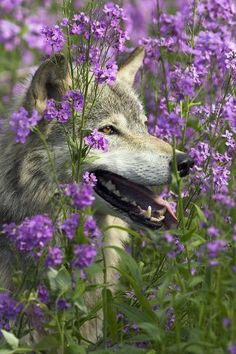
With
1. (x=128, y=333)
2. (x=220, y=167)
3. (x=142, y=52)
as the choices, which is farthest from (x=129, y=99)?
(x=128, y=333)

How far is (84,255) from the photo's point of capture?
9.20 feet

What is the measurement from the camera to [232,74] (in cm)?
397

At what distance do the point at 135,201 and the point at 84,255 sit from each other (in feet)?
5.35

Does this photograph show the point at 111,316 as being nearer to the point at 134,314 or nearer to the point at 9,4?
the point at 134,314

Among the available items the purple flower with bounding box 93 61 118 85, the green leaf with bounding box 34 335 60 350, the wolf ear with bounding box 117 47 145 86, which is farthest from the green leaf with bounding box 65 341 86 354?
the wolf ear with bounding box 117 47 145 86

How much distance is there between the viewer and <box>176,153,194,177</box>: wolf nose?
4.02 m

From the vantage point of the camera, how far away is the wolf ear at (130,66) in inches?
202

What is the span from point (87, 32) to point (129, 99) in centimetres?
108

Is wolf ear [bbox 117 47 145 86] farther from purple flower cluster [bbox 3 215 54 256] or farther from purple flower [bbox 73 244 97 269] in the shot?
purple flower [bbox 73 244 97 269]

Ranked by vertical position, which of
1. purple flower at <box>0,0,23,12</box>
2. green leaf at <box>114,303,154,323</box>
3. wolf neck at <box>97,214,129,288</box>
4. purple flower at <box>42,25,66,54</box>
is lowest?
wolf neck at <box>97,214,129,288</box>

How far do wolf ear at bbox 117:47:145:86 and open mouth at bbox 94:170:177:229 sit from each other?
870 millimetres

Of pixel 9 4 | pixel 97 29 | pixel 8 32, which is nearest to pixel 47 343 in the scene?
pixel 97 29

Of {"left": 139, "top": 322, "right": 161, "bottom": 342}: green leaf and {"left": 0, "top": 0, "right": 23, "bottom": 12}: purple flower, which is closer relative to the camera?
{"left": 139, "top": 322, "right": 161, "bottom": 342}: green leaf

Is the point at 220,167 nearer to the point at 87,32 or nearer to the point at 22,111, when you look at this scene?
the point at 87,32
